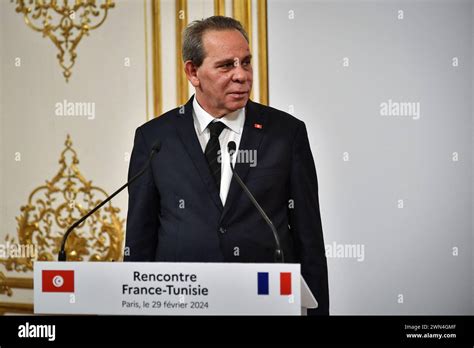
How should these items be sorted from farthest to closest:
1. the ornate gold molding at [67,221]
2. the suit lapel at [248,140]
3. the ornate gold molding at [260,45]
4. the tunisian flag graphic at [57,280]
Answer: the ornate gold molding at [67,221] < the ornate gold molding at [260,45] < the suit lapel at [248,140] < the tunisian flag graphic at [57,280]

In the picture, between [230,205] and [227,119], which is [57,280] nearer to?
[230,205]

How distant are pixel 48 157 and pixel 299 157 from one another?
1.33 meters

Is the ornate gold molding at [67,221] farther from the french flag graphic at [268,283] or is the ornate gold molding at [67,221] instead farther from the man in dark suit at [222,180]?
the french flag graphic at [268,283]

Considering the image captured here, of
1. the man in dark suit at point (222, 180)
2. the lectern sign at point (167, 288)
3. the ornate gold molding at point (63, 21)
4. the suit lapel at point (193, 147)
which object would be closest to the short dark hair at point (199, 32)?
the man in dark suit at point (222, 180)

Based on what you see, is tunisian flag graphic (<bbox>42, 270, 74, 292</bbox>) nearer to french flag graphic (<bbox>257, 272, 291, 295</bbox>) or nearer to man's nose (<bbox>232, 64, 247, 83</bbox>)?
french flag graphic (<bbox>257, 272, 291, 295</bbox>)

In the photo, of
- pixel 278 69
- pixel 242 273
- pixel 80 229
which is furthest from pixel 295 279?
pixel 80 229

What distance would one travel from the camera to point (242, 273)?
5.19 feet

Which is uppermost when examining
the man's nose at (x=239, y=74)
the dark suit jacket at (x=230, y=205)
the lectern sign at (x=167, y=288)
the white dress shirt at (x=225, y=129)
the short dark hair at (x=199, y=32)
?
the short dark hair at (x=199, y=32)

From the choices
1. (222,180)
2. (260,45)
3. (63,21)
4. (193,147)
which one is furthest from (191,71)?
(63,21)

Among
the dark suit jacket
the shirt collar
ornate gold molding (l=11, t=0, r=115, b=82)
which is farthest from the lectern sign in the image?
ornate gold molding (l=11, t=0, r=115, b=82)

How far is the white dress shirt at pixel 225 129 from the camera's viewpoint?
1.98m

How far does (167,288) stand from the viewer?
5.27 ft

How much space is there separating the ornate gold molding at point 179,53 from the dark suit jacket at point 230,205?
792 millimetres
